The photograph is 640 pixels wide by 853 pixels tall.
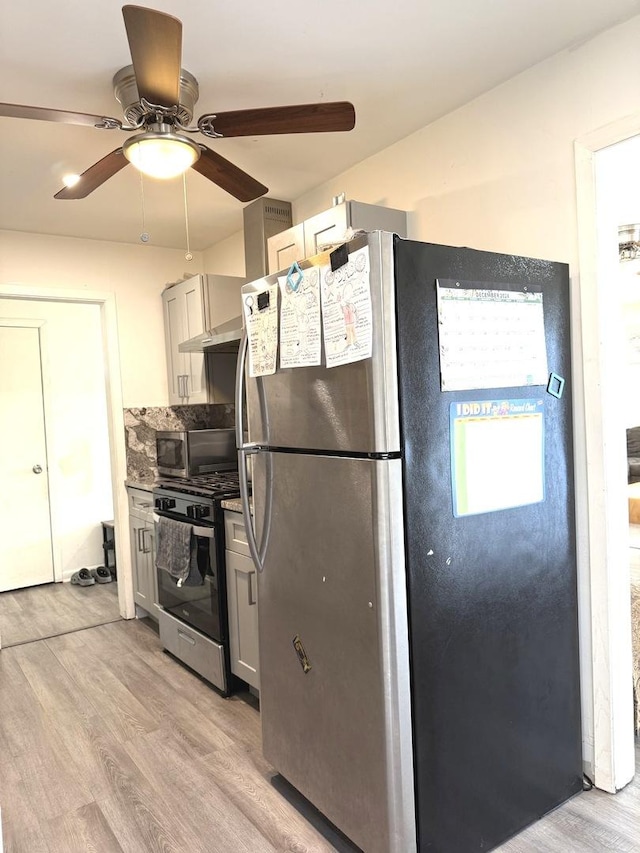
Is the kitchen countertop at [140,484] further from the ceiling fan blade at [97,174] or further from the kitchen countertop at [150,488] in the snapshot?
the ceiling fan blade at [97,174]

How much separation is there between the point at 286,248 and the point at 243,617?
1750mm

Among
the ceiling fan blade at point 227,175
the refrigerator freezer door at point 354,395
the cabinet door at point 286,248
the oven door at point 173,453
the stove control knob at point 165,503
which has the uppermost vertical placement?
the ceiling fan blade at point 227,175

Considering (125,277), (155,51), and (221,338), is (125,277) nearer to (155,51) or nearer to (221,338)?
(221,338)

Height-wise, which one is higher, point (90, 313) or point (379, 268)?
point (90, 313)

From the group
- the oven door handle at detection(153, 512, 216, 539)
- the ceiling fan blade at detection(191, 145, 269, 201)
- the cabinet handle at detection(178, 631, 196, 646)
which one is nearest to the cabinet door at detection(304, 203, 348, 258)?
the ceiling fan blade at detection(191, 145, 269, 201)

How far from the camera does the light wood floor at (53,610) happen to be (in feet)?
13.0

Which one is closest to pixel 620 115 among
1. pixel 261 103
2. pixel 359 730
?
pixel 261 103

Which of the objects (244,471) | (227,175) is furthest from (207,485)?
(227,175)

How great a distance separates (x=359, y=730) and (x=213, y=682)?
1464 mm

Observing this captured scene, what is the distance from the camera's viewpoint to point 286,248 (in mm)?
2918

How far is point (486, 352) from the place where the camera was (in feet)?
5.88

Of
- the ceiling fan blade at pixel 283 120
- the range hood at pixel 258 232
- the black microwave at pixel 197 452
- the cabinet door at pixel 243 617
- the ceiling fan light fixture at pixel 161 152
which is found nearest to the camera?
the ceiling fan blade at pixel 283 120

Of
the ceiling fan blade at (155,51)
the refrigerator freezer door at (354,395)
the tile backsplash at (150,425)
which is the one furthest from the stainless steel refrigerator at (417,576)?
the tile backsplash at (150,425)

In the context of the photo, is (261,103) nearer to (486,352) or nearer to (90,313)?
(486,352)
